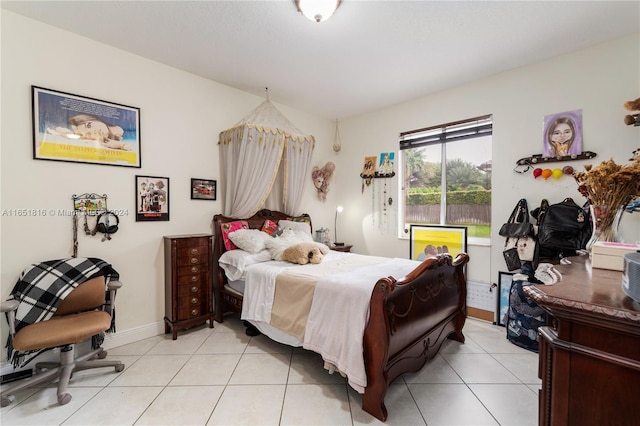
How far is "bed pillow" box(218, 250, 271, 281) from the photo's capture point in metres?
2.79

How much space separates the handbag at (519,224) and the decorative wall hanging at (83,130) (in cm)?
403

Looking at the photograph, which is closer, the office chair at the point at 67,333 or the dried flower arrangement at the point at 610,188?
the dried flower arrangement at the point at 610,188

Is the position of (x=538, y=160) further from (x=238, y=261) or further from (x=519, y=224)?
(x=238, y=261)

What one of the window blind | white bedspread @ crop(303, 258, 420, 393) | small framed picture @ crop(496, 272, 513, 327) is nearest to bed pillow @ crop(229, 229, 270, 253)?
white bedspread @ crop(303, 258, 420, 393)

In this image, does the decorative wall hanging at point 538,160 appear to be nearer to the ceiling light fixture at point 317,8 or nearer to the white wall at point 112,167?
the ceiling light fixture at point 317,8

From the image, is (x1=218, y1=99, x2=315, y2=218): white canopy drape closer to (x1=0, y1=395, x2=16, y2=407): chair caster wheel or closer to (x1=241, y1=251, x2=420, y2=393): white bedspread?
(x1=241, y1=251, x2=420, y2=393): white bedspread

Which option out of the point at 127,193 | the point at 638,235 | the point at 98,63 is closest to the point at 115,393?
the point at 127,193

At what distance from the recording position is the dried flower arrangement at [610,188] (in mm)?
1087

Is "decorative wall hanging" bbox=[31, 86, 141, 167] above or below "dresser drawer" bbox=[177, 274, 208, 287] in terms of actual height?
above

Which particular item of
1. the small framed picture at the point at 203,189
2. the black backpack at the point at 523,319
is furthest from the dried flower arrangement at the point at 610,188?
the small framed picture at the point at 203,189

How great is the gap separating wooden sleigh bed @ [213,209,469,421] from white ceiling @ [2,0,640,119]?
2.02m

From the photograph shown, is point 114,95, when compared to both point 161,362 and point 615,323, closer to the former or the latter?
point 161,362

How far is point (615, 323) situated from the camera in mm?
663

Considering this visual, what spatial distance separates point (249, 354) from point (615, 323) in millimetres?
2522
